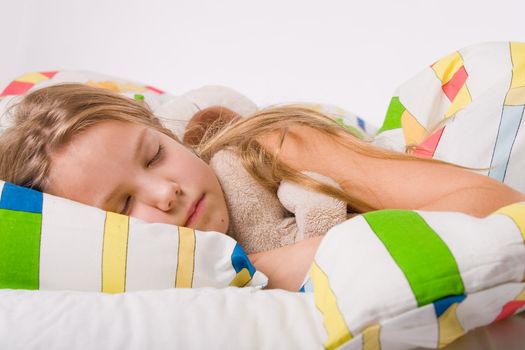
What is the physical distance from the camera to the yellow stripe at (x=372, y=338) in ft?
1.91

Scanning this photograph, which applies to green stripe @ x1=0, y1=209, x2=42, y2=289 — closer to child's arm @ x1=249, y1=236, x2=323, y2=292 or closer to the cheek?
the cheek

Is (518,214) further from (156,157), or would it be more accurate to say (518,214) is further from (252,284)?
(156,157)

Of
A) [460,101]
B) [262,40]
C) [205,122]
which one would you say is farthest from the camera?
[262,40]

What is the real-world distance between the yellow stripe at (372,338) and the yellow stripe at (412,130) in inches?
25.7

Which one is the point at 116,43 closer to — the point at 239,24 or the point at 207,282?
the point at 239,24

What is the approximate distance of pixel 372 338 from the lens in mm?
590

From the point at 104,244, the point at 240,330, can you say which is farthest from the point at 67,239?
the point at 240,330

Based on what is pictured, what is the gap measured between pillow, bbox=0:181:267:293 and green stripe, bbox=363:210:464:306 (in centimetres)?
24

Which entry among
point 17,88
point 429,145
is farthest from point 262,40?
point 429,145

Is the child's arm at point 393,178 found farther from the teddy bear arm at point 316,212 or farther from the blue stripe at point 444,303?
the blue stripe at point 444,303

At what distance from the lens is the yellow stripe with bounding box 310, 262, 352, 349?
0.59 m

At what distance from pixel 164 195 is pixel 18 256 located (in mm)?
204

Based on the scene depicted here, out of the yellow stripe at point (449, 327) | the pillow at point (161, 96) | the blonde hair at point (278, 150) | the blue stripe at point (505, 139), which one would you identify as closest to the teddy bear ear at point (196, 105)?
the pillow at point (161, 96)

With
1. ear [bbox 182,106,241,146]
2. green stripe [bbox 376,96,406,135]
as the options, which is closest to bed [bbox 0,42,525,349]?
green stripe [bbox 376,96,406,135]
